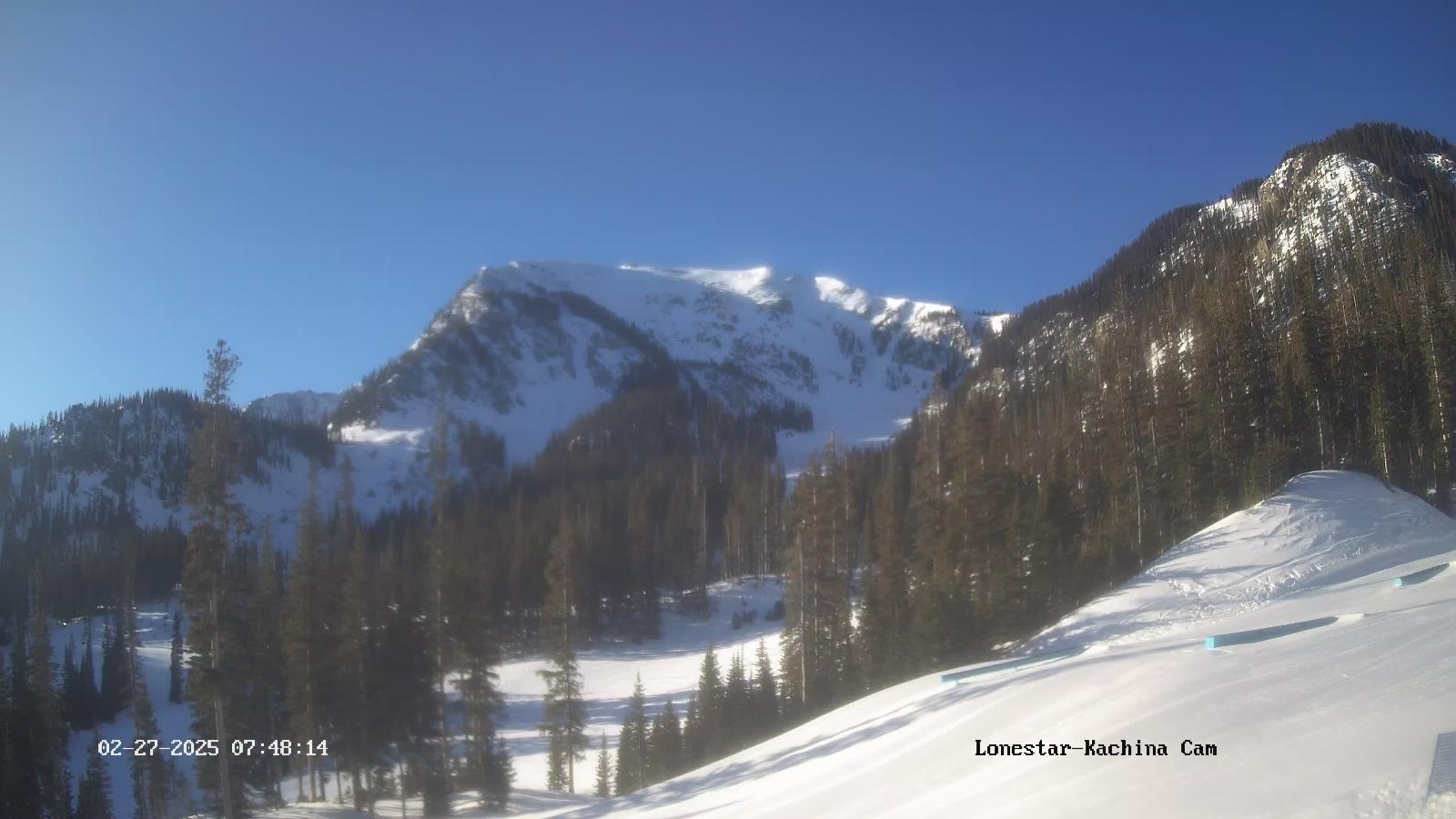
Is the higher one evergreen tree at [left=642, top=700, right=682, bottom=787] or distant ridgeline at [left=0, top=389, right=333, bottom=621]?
distant ridgeline at [left=0, top=389, right=333, bottom=621]

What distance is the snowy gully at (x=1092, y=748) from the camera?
9969mm

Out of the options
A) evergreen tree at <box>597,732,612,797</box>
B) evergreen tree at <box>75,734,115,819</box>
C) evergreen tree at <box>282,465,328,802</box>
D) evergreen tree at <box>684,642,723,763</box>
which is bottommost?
evergreen tree at <box>597,732,612,797</box>

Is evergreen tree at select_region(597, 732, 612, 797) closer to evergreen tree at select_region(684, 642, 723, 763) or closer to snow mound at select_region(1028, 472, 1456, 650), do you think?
evergreen tree at select_region(684, 642, 723, 763)

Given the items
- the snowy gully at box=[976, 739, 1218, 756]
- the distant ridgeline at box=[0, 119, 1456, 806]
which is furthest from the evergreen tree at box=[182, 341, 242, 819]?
the snowy gully at box=[976, 739, 1218, 756]

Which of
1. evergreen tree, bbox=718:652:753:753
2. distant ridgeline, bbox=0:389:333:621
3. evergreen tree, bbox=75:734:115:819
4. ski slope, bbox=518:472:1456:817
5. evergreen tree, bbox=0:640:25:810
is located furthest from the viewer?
distant ridgeline, bbox=0:389:333:621

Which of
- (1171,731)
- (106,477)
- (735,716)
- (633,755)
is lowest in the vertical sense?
(633,755)

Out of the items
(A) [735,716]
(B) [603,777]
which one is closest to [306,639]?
(B) [603,777]

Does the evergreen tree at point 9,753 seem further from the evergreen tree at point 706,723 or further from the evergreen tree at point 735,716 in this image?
the evergreen tree at point 735,716

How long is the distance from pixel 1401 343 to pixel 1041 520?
91.3 feet

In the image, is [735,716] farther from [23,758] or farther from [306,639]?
[23,758]

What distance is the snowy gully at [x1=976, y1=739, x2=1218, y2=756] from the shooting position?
9.97 m

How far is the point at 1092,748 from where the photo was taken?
35.4ft

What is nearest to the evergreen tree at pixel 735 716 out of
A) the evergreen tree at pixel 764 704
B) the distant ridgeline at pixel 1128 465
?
the evergreen tree at pixel 764 704

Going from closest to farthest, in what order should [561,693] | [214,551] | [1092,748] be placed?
[1092,748]
[214,551]
[561,693]
